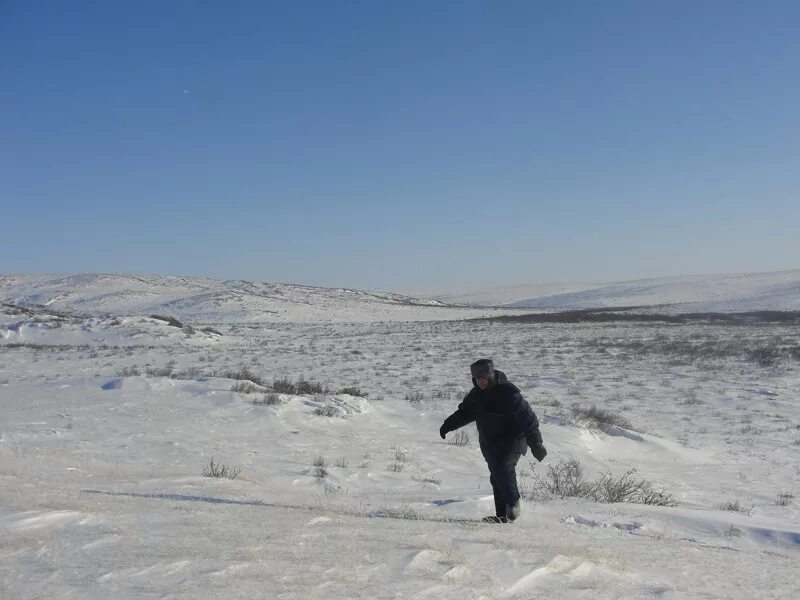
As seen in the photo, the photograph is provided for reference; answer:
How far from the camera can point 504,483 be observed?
17.9ft

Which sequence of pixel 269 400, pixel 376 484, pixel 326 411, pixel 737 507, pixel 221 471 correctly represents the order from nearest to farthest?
pixel 737 507 < pixel 221 471 < pixel 376 484 < pixel 326 411 < pixel 269 400

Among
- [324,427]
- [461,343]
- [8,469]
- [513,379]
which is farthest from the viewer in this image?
[461,343]

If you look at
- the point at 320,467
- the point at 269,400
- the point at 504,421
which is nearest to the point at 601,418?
the point at 269,400

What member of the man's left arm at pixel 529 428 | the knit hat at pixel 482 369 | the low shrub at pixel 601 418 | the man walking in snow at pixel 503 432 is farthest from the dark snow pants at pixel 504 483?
the low shrub at pixel 601 418

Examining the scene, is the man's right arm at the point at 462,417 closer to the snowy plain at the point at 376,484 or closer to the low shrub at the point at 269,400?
the snowy plain at the point at 376,484

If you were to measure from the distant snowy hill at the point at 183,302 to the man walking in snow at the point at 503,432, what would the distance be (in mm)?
51632

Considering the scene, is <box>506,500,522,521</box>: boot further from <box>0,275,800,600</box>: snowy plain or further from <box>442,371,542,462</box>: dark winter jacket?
<box>442,371,542,462</box>: dark winter jacket

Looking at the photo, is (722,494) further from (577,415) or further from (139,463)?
(139,463)

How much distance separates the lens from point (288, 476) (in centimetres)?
782

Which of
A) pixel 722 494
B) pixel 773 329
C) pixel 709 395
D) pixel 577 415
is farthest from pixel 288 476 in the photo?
pixel 773 329

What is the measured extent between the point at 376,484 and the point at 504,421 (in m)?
2.78

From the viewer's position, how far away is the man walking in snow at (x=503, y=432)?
5438 millimetres

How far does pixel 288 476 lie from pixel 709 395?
12633mm

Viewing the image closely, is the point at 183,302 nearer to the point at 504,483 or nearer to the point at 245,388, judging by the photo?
the point at 245,388
